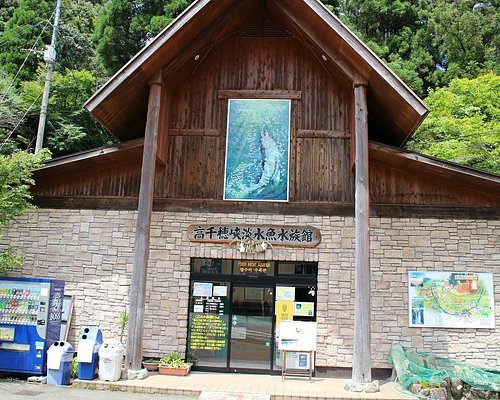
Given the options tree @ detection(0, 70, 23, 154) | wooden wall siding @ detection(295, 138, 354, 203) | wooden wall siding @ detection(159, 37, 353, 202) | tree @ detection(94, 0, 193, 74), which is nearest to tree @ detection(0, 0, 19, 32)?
tree @ detection(0, 70, 23, 154)

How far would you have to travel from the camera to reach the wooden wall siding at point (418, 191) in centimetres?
1049

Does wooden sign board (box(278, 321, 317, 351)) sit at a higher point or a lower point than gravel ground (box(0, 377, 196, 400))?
higher

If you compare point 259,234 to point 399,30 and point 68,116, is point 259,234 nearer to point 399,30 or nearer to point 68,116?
point 68,116

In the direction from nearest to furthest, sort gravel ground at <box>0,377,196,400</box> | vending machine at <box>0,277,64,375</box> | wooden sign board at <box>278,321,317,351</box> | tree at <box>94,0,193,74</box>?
gravel ground at <box>0,377,196,400</box>, vending machine at <box>0,277,64,375</box>, wooden sign board at <box>278,321,317,351</box>, tree at <box>94,0,193,74</box>

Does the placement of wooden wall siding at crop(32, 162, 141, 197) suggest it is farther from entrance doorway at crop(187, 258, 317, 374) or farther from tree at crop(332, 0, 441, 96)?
tree at crop(332, 0, 441, 96)

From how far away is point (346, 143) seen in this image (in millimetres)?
10812

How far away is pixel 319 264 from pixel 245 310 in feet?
6.34

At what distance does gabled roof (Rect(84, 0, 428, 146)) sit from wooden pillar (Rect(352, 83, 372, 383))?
2.17ft

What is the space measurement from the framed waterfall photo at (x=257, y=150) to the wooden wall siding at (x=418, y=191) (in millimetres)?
2096

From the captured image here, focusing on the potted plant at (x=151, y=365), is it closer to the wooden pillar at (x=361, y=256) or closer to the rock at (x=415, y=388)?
the wooden pillar at (x=361, y=256)

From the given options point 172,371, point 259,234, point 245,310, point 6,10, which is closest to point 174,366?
point 172,371

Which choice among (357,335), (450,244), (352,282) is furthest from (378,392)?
(450,244)

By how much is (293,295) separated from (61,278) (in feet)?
17.7

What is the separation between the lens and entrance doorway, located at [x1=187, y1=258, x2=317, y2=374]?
10.3 m
